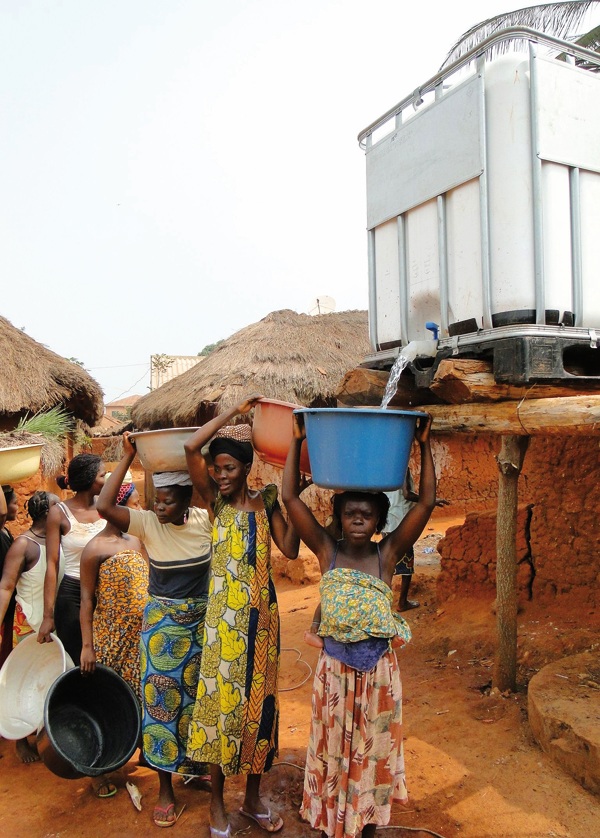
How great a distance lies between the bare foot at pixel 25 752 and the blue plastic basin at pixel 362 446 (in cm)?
269

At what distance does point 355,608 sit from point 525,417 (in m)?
1.22

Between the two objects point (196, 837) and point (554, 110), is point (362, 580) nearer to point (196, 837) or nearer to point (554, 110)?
point (196, 837)

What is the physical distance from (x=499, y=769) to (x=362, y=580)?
5.57 ft

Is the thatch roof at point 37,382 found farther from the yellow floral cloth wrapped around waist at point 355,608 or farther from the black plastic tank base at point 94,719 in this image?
the yellow floral cloth wrapped around waist at point 355,608

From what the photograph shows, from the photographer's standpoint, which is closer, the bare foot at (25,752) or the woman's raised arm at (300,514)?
the woman's raised arm at (300,514)

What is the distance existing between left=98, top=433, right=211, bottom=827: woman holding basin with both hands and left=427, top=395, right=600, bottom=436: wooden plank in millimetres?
1364

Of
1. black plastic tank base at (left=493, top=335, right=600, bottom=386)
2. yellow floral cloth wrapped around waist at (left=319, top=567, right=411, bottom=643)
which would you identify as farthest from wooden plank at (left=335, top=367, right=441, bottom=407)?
yellow floral cloth wrapped around waist at (left=319, top=567, right=411, bottom=643)

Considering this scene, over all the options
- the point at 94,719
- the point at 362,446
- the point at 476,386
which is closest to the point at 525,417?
the point at 476,386

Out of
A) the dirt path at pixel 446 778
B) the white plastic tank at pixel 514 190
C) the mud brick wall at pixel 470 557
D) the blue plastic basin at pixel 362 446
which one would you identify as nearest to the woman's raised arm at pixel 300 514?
the blue plastic basin at pixel 362 446

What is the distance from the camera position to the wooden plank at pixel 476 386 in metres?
2.95

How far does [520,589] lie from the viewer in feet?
17.0

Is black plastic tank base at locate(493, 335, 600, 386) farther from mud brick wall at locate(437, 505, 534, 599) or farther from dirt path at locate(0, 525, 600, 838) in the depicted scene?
mud brick wall at locate(437, 505, 534, 599)

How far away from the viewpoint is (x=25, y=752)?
12.2ft

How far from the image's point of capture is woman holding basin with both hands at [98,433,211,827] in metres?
2.88
